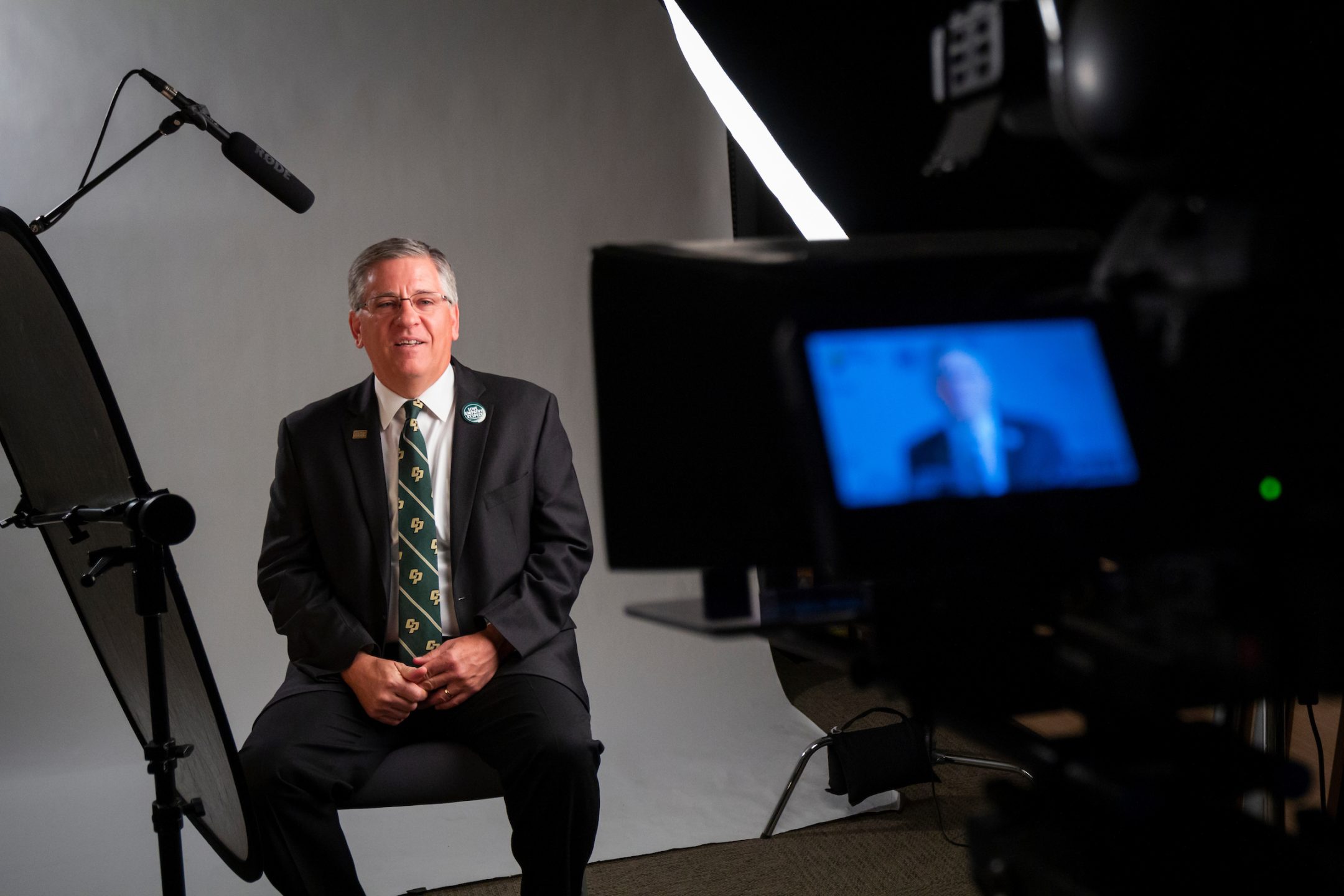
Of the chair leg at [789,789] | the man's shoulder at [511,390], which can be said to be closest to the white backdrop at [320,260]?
the chair leg at [789,789]

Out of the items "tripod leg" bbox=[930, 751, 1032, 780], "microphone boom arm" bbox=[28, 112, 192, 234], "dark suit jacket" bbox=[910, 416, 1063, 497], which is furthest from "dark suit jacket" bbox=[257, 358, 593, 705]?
"dark suit jacket" bbox=[910, 416, 1063, 497]

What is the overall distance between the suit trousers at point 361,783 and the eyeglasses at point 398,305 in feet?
2.49

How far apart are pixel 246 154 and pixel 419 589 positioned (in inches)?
32.8

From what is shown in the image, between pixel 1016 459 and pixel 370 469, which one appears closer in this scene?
pixel 1016 459

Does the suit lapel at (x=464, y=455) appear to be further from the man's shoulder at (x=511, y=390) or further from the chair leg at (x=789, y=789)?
the chair leg at (x=789, y=789)

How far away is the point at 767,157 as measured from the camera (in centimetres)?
114

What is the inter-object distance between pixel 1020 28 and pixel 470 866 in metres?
2.15

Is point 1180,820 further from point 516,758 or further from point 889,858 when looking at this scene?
point 889,858

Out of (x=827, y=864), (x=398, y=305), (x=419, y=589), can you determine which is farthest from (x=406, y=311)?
(x=827, y=864)

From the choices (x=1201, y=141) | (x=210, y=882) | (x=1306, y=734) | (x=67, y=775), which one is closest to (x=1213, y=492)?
(x=1201, y=141)

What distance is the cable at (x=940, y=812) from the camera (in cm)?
A: 225

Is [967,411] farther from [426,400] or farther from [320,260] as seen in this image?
[320,260]

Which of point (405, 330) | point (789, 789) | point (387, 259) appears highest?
point (387, 259)

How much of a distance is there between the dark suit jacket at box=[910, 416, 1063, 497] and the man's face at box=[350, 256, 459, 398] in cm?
140
